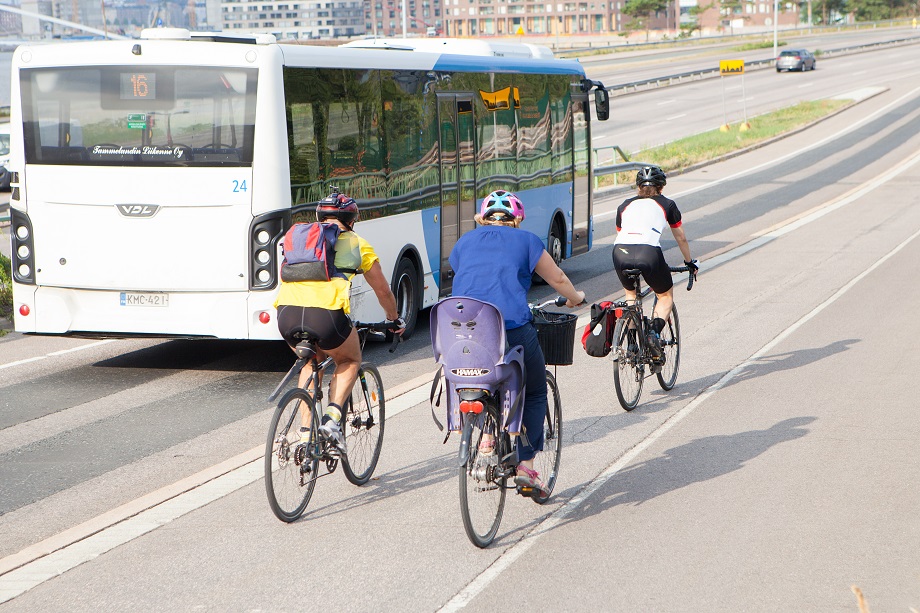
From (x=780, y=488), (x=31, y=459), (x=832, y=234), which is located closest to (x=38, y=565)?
(x=31, y=459)

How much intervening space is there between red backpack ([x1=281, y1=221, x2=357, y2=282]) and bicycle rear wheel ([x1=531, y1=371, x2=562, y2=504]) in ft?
4.65

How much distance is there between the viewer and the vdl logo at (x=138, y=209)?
10.5 metres

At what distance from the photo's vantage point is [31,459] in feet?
26.9

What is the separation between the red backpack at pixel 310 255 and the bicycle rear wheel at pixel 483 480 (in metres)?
1.22

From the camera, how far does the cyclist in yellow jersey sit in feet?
21.9

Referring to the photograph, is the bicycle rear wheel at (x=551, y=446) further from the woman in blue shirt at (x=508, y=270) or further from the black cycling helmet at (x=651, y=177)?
the black cycling helmet at (x=651, y=177)

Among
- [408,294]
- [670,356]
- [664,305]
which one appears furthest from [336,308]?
[408,294]

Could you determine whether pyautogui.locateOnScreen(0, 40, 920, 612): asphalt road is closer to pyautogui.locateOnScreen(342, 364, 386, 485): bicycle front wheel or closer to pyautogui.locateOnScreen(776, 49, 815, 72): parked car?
pyautogui.locateOnScreen(342, 364, 386, 485): bicycle front wheel

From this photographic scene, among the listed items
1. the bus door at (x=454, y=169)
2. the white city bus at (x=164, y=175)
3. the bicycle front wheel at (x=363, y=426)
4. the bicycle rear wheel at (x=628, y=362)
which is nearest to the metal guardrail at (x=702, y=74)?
the bus door at (x=454, y=169)

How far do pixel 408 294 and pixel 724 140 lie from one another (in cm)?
3472

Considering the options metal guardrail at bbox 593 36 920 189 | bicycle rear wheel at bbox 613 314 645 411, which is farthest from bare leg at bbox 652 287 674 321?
metal guardrail at bbox 593 36 920 189

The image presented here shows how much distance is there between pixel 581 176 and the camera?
735 inches

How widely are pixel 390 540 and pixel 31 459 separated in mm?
3211

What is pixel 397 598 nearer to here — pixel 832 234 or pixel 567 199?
pixel 567 199
